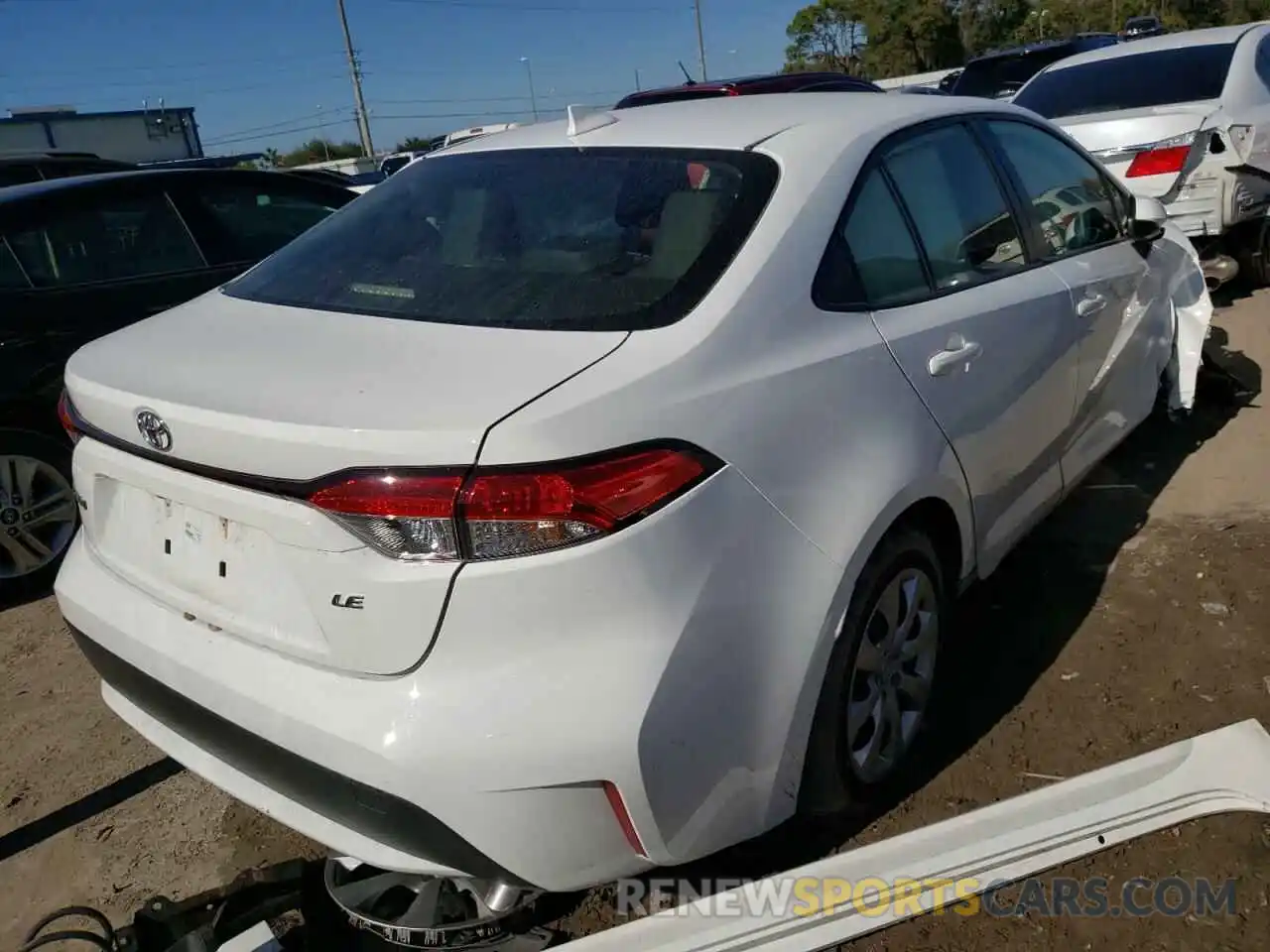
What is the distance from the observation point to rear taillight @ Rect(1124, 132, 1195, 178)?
6094 millimetres

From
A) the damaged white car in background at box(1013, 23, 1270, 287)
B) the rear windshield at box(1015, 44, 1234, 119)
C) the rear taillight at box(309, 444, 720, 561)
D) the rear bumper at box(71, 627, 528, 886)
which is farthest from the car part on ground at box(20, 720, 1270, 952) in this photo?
the rear windshield at box(1015, 44, 1234, 119)

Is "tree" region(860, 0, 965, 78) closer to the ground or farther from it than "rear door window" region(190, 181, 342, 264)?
farther from it

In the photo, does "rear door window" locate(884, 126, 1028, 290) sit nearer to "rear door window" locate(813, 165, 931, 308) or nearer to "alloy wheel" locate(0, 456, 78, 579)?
"rear door window" locate(813, 165, 931, 308)

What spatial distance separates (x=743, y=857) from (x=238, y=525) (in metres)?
1.36

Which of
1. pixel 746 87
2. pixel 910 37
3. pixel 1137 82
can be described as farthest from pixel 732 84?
pixel 910 37

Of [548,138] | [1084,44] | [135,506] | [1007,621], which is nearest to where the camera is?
[135,506]

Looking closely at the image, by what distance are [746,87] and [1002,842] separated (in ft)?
20.7

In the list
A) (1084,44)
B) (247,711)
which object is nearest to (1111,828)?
(247,711)

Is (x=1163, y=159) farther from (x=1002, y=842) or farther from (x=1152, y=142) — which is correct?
(x=1002, y=842)

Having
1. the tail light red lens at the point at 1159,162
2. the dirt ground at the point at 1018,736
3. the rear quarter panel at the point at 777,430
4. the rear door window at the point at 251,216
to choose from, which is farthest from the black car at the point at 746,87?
the rear quarter panel at the point at 777,430

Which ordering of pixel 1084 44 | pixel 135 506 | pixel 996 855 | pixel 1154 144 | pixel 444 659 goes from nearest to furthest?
pixel 444 659 → pixel 135 506 → pixel 996 855 → pixel 1154 144 → pixel 1084 44

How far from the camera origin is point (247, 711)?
1.90m

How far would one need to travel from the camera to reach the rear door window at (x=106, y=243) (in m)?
4.28

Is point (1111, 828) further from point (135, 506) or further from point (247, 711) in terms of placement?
point (135, 506)
